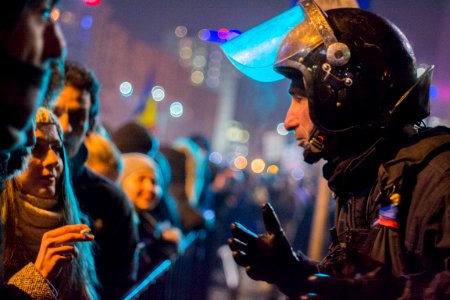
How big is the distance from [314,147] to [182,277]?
13.3 ft

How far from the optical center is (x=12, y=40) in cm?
161

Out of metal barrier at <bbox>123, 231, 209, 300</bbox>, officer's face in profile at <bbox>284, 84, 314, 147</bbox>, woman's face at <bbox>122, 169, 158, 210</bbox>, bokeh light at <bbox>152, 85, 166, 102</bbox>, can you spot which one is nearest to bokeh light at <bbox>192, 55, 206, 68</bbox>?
bokeh light at <bbox>152, 85, 166, 102</bbox>

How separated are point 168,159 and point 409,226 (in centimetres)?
651

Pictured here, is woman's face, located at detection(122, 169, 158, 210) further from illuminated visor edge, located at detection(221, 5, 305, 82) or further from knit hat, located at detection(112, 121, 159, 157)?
illuminated visor edge, located at detection(221, 5, 305, 82)

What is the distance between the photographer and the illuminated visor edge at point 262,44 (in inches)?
142

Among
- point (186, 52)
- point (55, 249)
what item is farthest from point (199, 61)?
point (55, 249)

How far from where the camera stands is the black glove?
2559 mm

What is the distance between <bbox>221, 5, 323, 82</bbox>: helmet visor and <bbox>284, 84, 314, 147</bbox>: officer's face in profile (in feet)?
0.75

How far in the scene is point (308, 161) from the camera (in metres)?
3.38

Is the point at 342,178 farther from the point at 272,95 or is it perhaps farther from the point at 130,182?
the point at 272,95

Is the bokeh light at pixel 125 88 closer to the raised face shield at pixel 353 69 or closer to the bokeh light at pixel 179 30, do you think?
the bokeh light at pixel 179 30

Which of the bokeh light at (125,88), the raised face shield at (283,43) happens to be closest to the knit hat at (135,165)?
the raised face shield at (283,43)

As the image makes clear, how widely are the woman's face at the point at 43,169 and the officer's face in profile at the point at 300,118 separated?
1367 mm

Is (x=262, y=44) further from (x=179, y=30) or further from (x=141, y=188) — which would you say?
(x=141, y=188)
